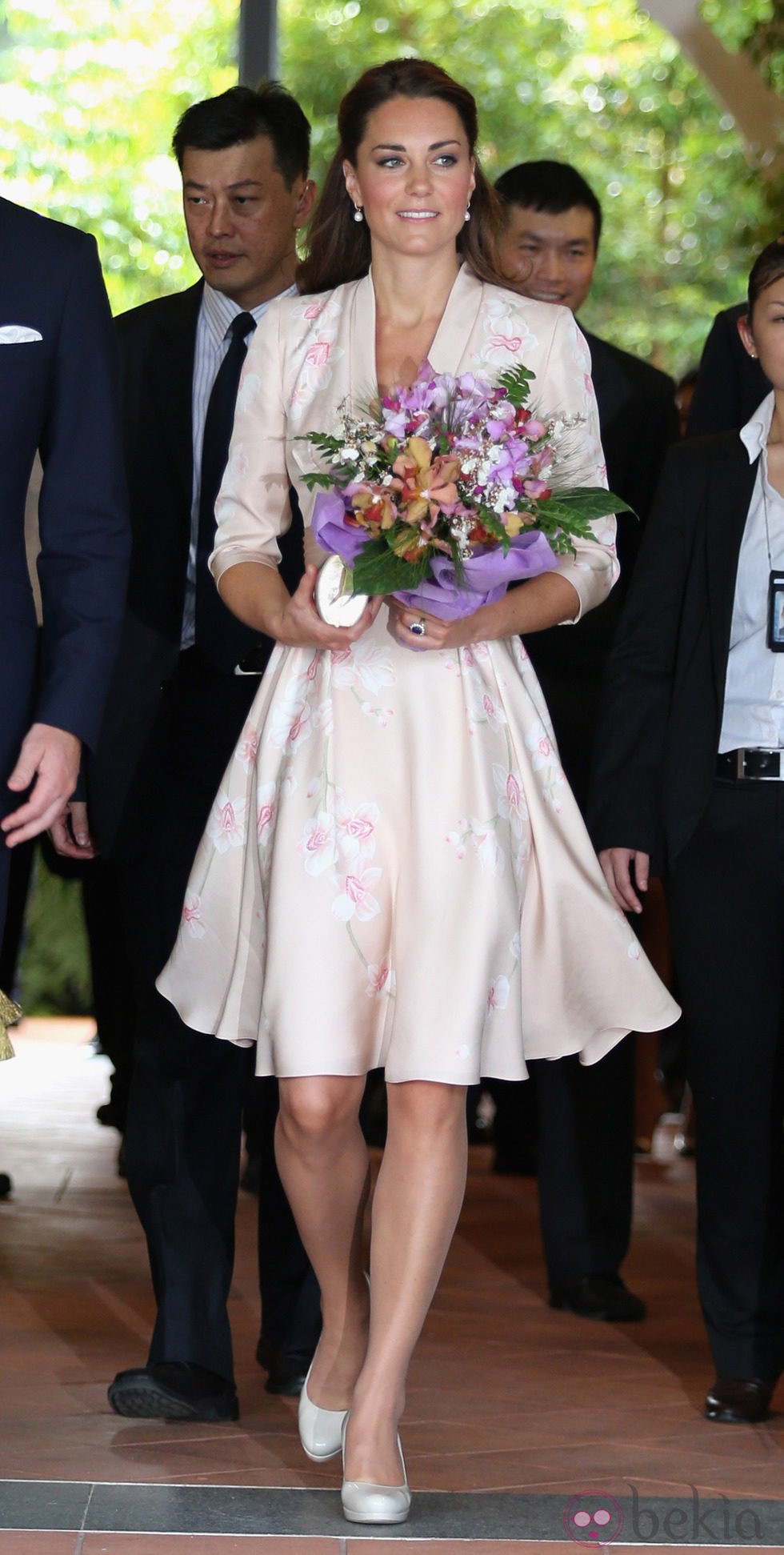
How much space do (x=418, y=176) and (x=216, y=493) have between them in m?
0.77

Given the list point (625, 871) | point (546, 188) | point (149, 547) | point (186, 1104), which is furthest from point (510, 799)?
point (546, 188)

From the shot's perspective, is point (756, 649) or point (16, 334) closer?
point (16, 334)

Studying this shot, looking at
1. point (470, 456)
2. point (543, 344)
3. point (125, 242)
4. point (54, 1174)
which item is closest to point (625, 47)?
point (125, 242)

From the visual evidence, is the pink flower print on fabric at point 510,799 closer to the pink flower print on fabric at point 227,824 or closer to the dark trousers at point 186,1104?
the pink flower print on fabric at point 227,824

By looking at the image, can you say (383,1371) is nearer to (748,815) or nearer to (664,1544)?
(664,1544)

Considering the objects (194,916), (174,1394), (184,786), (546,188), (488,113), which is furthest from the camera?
(488,113)

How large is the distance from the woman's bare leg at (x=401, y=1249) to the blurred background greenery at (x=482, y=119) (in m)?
5.05

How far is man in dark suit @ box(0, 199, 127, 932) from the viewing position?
9.61 ft

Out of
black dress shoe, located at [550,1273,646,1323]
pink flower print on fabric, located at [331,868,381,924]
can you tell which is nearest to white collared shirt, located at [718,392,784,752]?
pink flower print on fabric, located at [331,868,381,924]

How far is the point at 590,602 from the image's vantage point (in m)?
3.30

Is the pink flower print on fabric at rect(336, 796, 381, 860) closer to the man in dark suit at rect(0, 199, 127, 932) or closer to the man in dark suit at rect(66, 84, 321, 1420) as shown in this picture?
the man in dark suit at rect(0, 199, 127, 932)

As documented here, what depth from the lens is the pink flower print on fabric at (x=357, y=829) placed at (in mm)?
3014

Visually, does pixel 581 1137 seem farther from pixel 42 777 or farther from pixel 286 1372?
pixel 42 777

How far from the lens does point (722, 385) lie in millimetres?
4484
